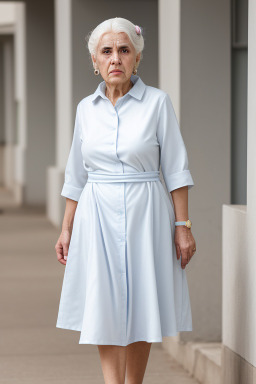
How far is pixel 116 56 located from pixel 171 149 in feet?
1.47

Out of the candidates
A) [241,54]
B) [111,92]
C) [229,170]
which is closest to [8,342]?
[229,170]

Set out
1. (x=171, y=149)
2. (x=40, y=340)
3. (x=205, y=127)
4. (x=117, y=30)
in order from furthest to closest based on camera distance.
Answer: (x=40, y=340) < (x=205, y=127) < (x=171, y=149) < (x=117, y=30)

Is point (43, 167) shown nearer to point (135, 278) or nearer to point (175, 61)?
point (175, 61)

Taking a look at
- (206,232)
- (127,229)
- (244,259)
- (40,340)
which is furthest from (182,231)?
(40,340)

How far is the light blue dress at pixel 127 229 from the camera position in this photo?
12.2 feet

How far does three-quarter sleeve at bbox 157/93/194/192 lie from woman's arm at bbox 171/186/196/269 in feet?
0.13

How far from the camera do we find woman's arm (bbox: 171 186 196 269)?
12.6ft

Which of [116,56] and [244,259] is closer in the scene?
[116,56]

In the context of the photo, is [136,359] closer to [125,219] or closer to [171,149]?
[125,219]

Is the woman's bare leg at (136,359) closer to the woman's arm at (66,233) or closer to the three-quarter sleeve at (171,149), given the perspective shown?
the woman's arm at (66,233)

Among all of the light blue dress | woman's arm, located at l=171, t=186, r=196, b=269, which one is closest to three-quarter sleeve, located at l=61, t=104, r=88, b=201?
the light blue dress

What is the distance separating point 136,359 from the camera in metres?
4.00

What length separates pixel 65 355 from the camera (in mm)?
5918

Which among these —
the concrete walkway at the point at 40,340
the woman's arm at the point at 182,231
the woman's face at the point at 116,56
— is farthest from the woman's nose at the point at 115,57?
the concrete walkway at the point at 40,340
